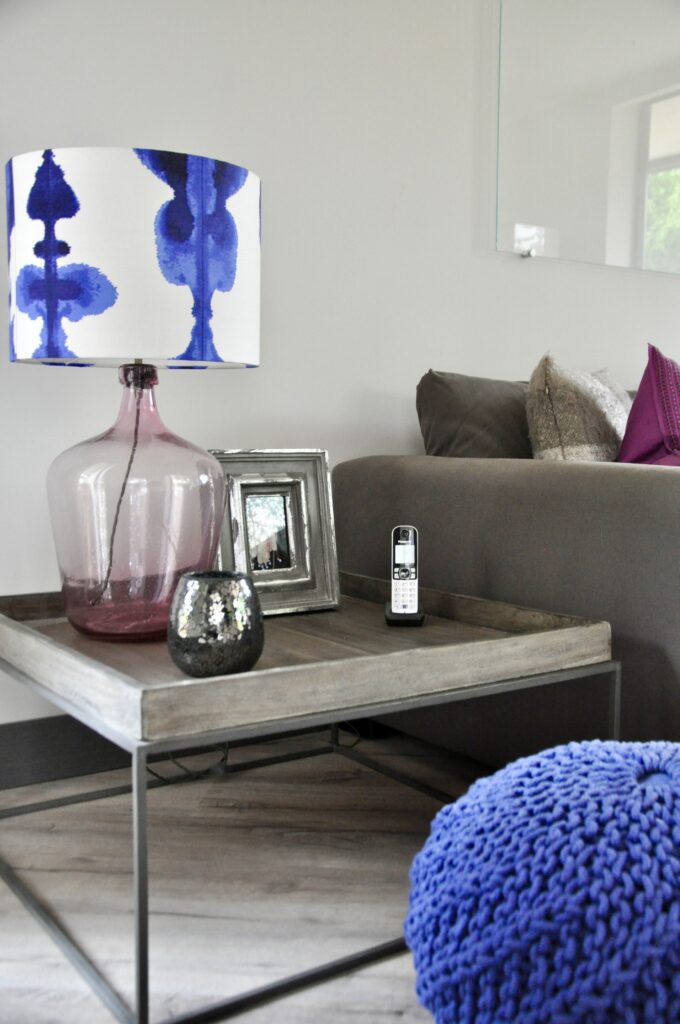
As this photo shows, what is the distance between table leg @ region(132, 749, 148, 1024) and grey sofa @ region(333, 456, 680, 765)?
2.80ft

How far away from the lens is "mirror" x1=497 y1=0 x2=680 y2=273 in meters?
A: 2.58

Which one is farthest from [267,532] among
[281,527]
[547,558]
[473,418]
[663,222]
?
[663,222]

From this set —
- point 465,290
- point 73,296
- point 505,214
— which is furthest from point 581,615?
point 505,214

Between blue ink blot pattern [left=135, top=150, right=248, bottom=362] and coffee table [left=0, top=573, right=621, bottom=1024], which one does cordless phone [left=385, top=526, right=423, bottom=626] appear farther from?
blue ink blot pattern [left=135, top=150, right=248, bottom=362]

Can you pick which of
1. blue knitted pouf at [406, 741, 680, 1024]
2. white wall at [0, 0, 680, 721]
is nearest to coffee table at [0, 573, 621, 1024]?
blue knitted pouf at [406, 741, 680, 1024]

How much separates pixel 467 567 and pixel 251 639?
69 cm

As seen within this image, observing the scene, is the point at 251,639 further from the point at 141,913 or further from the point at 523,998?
the point at 523,998

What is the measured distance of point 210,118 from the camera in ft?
6.93

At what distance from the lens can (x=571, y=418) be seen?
2014mm

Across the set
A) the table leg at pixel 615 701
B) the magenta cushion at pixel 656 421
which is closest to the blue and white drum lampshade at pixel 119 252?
the table leg at pixel 615 701

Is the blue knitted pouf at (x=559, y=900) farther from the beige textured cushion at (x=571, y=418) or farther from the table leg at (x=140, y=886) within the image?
the beige textured cushion at (x=571, y=418)

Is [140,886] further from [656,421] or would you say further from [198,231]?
[656,421]

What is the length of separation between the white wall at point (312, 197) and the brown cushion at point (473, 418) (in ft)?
0.76

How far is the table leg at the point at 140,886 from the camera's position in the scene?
1072 millimetres
